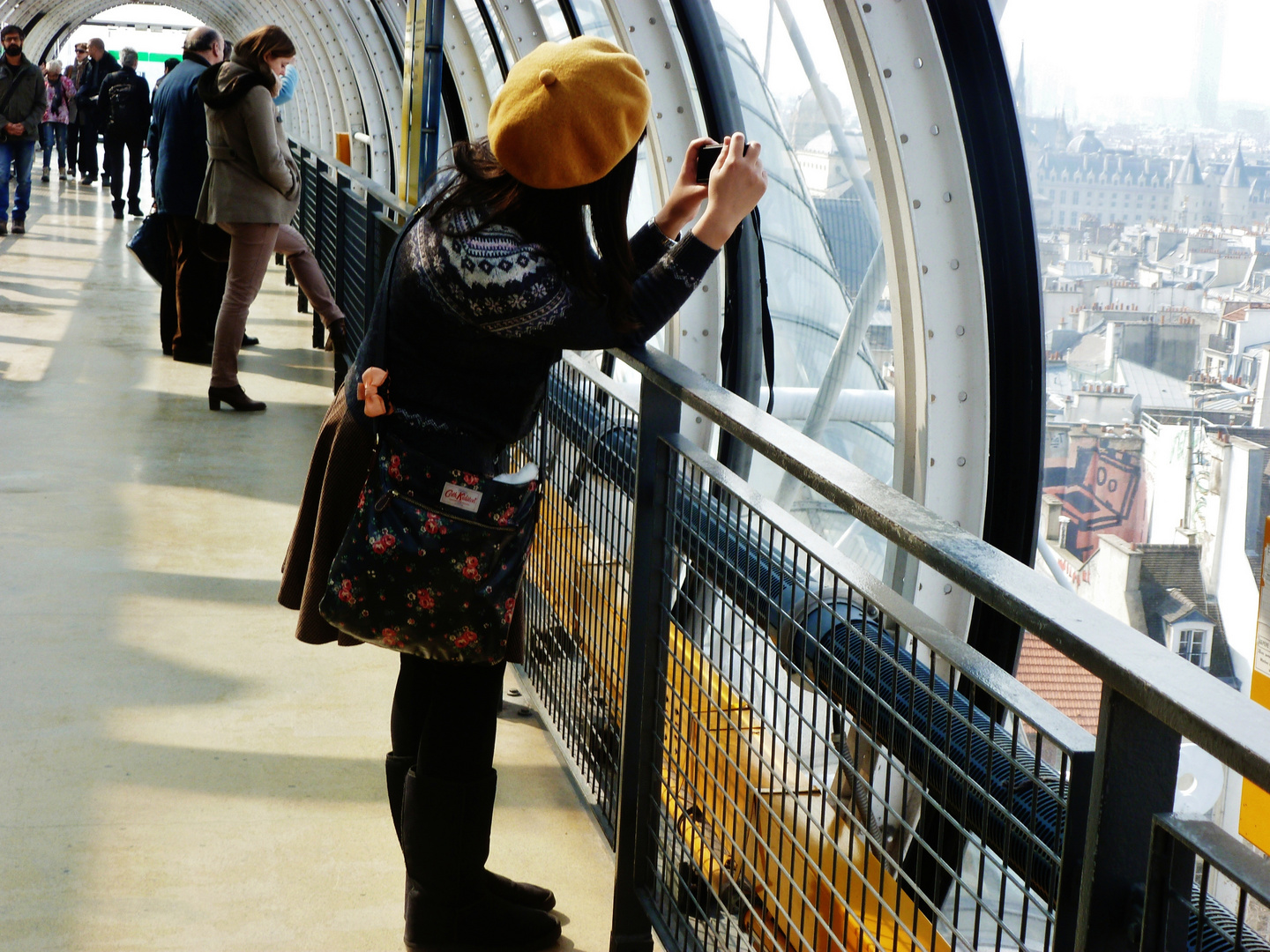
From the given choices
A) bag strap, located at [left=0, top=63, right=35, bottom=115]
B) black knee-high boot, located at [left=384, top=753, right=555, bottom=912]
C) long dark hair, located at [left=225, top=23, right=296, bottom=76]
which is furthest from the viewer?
bag strap, located at [left=0, top=63, right=35, bottom=115]

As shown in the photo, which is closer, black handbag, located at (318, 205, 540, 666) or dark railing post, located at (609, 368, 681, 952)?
black handbag, located at (318, 205, 540, 666)

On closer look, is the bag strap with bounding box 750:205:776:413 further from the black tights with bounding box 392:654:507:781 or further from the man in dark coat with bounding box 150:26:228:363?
the black tights with bounding box 392:654:507:781

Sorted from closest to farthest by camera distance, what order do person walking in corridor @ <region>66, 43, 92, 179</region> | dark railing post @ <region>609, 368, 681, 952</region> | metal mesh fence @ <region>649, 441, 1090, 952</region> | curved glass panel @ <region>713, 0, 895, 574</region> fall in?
metal mesh fence @ <region>649, 441, 1090, 952</region>
dark railing post @ <region>609, 368, 681, 952</region>
curved glass panel @ <region>713, 0, 895, 574</region>
person walking in corridor @ <region>66, 43, 92, 179</region>

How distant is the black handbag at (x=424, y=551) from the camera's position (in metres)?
1.92

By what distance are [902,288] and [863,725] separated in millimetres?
2012

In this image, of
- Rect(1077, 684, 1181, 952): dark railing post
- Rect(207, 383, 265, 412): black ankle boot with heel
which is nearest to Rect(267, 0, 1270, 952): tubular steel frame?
Rect(1077, 684, 1181, 952): dark railing post

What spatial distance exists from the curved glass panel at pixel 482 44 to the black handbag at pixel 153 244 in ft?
8.84

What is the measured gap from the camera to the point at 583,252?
5.88 ft

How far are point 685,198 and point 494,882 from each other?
121cm

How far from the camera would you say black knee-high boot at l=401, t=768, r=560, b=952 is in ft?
7.06

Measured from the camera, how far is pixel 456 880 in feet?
7.22

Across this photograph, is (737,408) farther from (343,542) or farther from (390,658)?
(390,658)

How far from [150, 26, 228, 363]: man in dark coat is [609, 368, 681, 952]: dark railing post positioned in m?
4.67

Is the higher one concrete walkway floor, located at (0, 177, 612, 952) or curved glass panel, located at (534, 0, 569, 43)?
curved glass panel, located at (534, 0, 569, 43)
